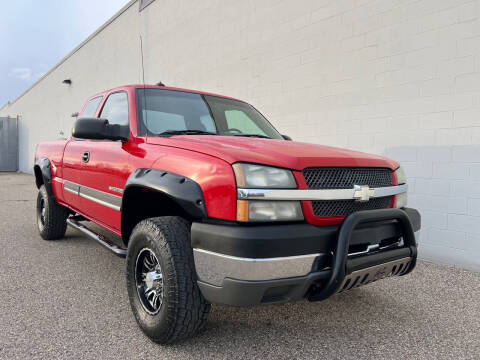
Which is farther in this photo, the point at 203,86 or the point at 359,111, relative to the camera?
the point at 203,86

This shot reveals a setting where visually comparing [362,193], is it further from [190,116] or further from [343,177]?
[190,116]

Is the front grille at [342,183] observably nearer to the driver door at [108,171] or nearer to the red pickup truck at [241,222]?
the red pickup truck at [241,222]

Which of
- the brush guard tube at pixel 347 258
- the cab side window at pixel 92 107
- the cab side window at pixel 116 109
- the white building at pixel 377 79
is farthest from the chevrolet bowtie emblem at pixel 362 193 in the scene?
the cab side window at pixel 92 107

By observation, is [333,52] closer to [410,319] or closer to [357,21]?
[357,21]

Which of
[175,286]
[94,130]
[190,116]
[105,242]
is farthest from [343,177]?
[105,242]

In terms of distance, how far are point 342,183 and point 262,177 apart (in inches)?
21.4

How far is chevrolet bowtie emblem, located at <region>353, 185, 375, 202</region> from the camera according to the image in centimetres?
217

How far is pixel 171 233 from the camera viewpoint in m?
2.11

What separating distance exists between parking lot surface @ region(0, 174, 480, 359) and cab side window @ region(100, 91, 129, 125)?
4.76ft

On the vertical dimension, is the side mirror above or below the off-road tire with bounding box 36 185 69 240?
above

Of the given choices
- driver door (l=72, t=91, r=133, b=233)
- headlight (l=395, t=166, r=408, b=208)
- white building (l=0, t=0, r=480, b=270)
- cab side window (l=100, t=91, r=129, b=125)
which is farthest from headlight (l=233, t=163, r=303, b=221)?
white building (l=0, t=0, r=480, b=270)

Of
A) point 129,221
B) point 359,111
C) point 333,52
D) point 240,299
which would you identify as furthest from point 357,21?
point 240,299

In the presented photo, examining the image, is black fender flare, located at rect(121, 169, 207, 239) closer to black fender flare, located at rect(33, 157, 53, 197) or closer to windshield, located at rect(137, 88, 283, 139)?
windshield, located at rect(137, 88, 283, 139)

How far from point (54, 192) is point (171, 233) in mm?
3058
